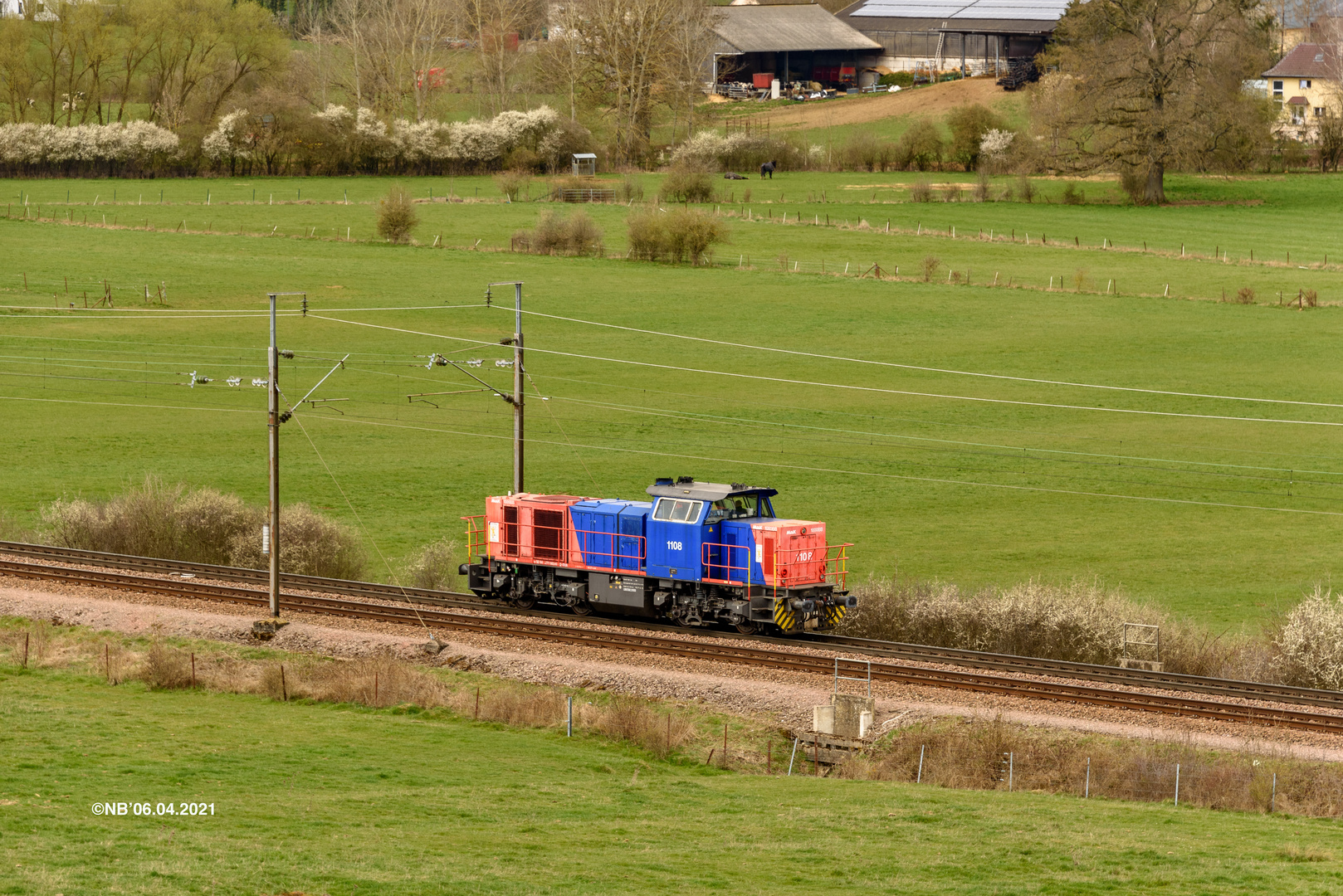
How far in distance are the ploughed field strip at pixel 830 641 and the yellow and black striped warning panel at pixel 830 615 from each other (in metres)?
0.45

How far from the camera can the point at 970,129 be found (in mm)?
161125

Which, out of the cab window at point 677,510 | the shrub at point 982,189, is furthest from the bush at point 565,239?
the cab window at point 677,510

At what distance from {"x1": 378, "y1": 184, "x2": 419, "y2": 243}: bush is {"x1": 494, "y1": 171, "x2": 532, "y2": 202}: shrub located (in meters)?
20.4

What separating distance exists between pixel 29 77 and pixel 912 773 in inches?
6571

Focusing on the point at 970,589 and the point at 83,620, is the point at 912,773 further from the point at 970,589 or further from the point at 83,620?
the point at 83,620

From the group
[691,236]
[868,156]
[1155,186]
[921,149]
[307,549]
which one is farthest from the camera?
[868,156]

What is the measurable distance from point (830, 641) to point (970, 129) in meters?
129

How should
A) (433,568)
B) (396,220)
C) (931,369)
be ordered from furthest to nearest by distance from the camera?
(396,220), (931,369), (433,568)

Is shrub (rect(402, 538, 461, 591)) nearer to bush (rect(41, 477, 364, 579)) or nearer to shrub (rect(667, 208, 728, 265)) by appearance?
bush (rect(41, 477, 364, 579))

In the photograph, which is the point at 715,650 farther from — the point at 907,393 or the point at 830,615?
the point at 907,393

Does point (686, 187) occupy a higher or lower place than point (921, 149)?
A: lower

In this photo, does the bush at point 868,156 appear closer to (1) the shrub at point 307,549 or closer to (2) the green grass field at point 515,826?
(1) the shrub at point 307,549

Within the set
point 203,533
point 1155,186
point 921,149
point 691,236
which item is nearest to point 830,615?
point 203,533

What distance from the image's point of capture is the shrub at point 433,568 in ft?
162
